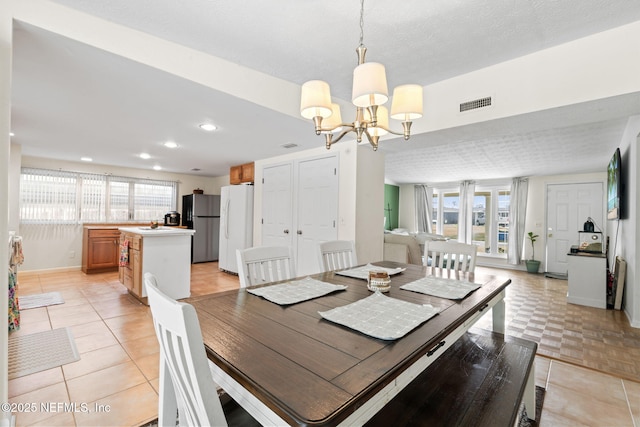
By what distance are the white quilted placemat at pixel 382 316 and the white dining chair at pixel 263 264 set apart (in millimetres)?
730

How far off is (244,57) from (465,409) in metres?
2.51

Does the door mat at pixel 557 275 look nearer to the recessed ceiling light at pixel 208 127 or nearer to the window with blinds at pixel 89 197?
the recessed ceiling light at pixel 208 127

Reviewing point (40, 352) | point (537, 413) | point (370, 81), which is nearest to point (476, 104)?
point (370, 81)

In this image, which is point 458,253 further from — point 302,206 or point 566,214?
point 566,214

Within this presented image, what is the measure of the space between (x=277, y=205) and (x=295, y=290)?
10.3ft

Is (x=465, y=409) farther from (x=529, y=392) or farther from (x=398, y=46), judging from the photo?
(x=398, y=46)

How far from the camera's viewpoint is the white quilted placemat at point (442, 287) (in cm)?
153

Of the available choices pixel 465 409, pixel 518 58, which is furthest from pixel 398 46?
pixel 465 409

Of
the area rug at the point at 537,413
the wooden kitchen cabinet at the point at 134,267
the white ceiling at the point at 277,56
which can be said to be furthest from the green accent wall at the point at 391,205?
the area rug at the point at 537,413

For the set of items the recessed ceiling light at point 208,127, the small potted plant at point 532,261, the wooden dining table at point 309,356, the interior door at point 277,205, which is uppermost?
the recessed ceiling light at point 208,127

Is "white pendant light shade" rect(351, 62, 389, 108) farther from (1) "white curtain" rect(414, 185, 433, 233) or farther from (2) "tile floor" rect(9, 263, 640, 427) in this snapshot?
(1) "white curtain" rect(414, 185, 433, 233)

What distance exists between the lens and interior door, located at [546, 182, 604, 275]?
226 inches

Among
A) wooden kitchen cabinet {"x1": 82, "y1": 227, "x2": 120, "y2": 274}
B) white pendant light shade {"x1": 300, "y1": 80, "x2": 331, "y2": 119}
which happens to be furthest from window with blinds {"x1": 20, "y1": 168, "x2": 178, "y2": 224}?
white pendant light shade {"x1": 300, "y1": 80, "x2": 331, "y2": 119}

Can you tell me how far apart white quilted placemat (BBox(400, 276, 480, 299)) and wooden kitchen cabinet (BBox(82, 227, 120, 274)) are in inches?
229
